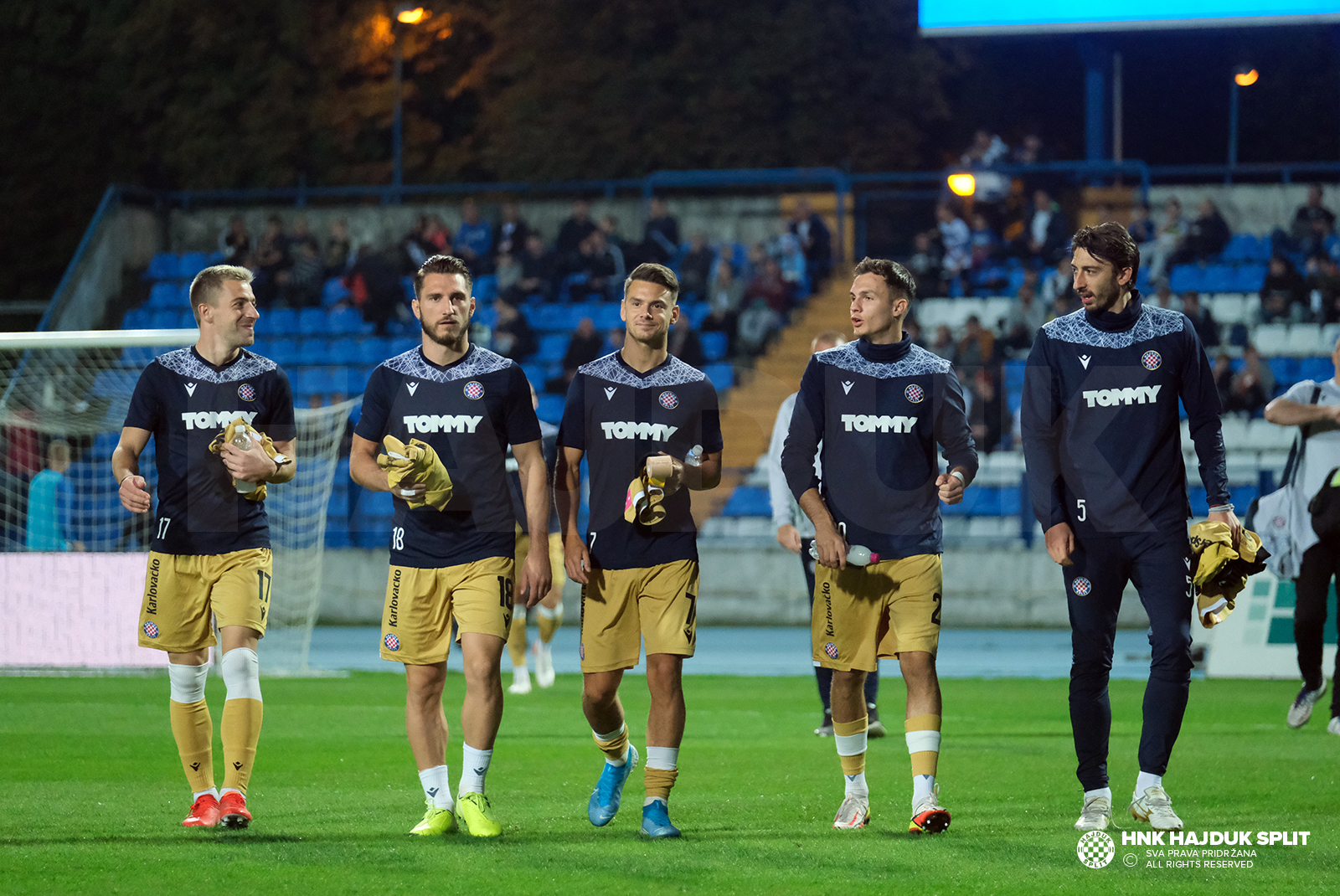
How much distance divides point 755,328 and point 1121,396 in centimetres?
1541

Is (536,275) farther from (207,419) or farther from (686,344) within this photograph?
(207,419)

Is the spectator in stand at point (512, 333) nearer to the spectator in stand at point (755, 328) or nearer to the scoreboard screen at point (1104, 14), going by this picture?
the spectator in stand at point (755, 328)

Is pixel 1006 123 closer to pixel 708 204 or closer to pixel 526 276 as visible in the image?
pixel 708 204

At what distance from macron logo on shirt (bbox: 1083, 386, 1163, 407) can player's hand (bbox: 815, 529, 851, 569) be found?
1.08 m

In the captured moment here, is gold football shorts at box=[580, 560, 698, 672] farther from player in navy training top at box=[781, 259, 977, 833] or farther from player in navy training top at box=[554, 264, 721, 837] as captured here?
player in navy training top at box=[781, 259, 977, 833]

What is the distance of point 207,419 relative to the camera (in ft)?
21.7

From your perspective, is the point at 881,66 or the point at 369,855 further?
the point at 881,66

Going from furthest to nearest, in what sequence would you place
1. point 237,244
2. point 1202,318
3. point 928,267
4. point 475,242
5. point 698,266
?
point 237,244 → point 475,242 → point 698,266 → point 928,267 → point 1202,318

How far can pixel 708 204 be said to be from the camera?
2466 centimetres

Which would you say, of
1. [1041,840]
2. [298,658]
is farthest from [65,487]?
[1041,840]

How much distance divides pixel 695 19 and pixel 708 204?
658 cm

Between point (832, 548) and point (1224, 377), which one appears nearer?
point (832, 548)

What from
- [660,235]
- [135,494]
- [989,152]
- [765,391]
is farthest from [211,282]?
[989,152]

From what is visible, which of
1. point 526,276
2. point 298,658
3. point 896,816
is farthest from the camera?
point 526,276
